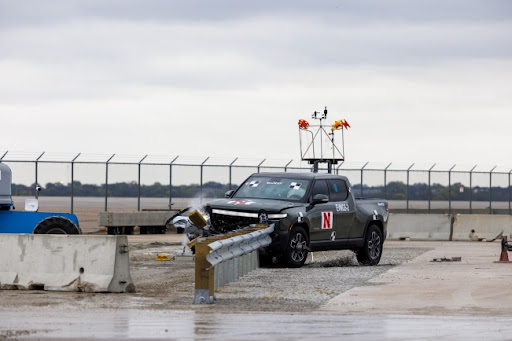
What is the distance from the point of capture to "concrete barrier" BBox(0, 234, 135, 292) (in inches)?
648

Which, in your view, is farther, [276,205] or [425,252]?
[425,252]

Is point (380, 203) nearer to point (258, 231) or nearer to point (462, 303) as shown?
point (258, 231)

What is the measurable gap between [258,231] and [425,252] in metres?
10.2

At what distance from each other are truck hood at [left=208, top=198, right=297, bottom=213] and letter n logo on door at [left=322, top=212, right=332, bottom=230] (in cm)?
89

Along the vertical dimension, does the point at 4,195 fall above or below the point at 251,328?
above

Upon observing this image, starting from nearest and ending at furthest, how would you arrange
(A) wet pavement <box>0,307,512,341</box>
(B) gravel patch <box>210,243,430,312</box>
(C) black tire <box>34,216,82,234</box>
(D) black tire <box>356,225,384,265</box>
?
(A) wet pavement <box>0,307,512,341</box>, (B) gravel patch <box>210,243,430,312</box>, (C) black tire <box>34,216,82,234</box>, (D) black tire <box>356,225,384,265</box>

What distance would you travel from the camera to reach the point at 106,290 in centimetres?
1634

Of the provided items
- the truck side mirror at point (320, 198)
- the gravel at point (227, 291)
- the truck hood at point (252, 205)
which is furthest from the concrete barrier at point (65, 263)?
the truck side mirror at point (320, 198)

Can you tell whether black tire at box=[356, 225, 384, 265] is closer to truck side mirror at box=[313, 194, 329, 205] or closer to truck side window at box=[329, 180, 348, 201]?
truck side window at box=[329, 180, 348, 201]

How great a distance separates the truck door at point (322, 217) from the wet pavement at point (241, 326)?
8.59 metres

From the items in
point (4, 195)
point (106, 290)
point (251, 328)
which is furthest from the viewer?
point (4, 195)

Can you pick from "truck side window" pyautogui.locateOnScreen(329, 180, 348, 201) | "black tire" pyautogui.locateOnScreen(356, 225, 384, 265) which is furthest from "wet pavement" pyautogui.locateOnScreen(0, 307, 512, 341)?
"black tire" pyautogui.locateOnScreen(356, 225, 384, 265)

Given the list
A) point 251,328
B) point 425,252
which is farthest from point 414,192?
point 251,328

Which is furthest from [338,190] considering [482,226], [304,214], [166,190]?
[166,190]
